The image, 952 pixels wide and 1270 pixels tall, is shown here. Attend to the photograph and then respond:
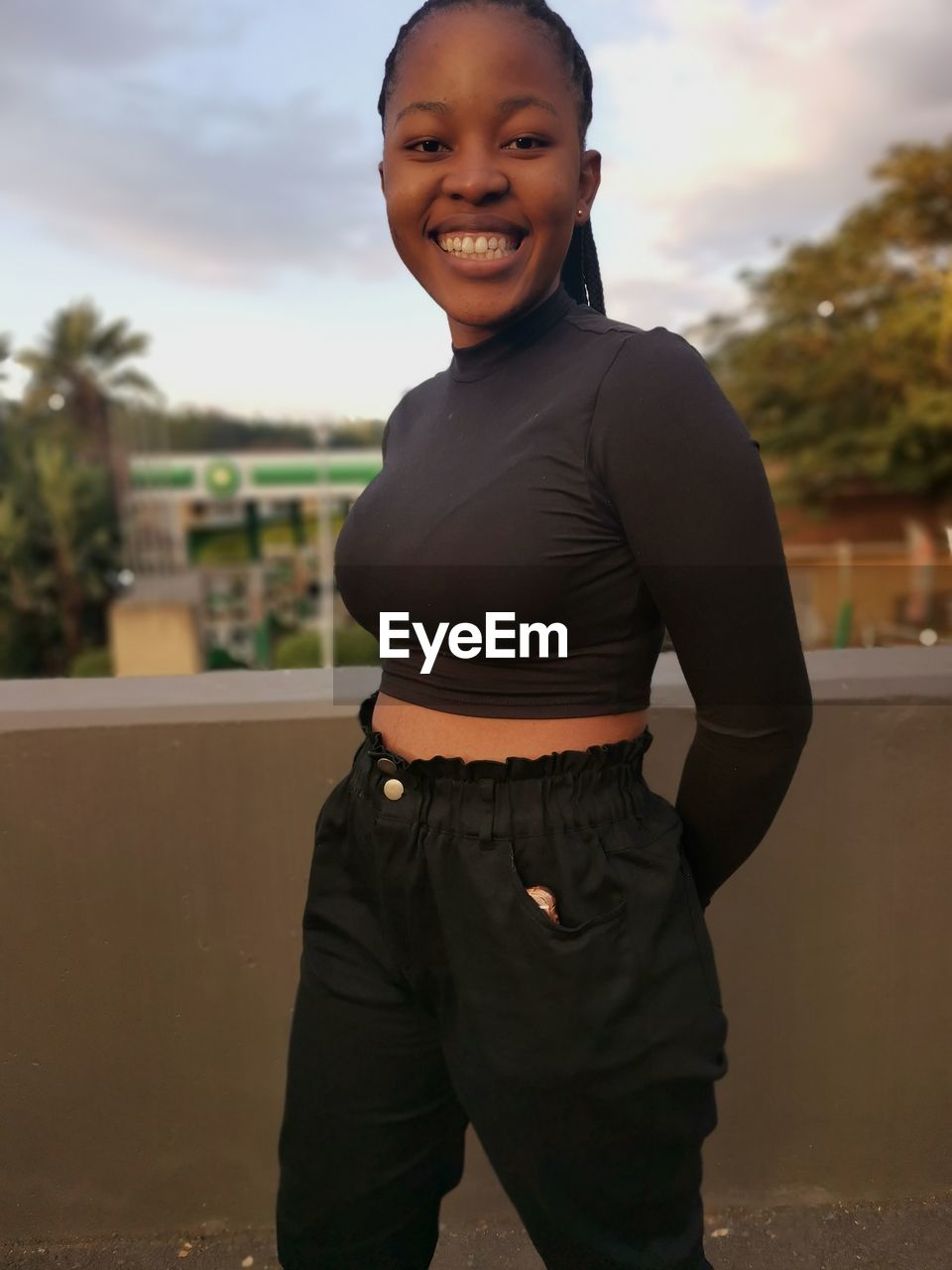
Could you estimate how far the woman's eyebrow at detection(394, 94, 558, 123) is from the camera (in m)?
1.20

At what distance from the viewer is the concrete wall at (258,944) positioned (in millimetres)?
1996

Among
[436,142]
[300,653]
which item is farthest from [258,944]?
[300,653]

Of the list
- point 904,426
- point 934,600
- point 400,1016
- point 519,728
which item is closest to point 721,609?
point 519,728

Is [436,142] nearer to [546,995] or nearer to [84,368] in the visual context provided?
[546,995]

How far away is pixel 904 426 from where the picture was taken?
2184 cm

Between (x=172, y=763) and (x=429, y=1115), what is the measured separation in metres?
0.92

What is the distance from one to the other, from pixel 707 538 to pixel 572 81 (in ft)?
2.08

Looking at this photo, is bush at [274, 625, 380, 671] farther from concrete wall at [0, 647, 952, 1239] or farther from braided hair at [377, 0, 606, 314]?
braided hair at [377, 0, 606, 314]

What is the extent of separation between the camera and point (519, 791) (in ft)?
3.92

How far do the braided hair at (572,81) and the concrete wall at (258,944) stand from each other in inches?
32.8

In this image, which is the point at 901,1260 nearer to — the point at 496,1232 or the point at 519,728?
the point at 496,1232

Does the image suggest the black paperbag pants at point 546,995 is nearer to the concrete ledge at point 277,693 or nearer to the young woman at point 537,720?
the young woman at point 537,720

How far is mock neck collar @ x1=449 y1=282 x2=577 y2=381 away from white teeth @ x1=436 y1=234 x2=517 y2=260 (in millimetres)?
84

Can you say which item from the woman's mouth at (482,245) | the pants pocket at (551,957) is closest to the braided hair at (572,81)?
the woman's mouth at (482,245)
